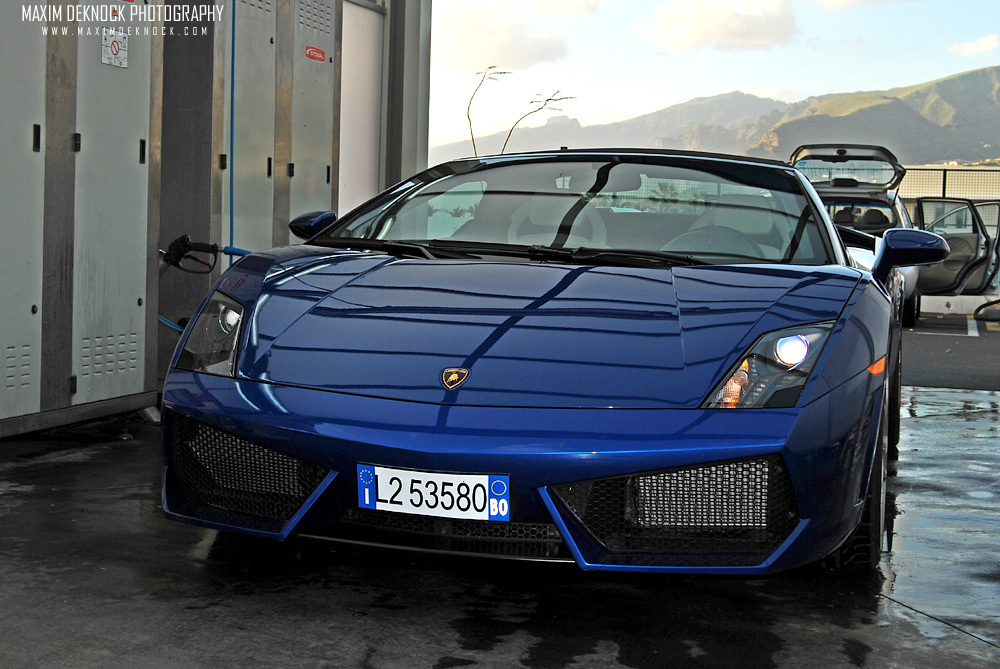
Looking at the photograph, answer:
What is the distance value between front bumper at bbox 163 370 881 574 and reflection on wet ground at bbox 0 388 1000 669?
19 centimetres

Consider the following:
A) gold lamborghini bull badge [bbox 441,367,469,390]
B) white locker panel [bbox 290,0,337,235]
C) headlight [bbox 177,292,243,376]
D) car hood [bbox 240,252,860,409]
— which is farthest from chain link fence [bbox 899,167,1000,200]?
gold lamborghini bull badge [bbox 441,367,469,390]

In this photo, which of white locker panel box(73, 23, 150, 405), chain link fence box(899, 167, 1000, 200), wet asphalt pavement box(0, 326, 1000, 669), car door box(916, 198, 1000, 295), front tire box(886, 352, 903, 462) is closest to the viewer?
wet asphalt pavement box(0, 326, 1000, 669)

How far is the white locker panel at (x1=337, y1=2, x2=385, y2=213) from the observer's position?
334 inches

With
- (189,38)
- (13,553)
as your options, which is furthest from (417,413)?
(189,38)

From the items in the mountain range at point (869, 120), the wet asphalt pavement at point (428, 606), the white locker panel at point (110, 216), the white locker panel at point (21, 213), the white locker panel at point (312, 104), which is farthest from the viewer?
the mountain range at point (869, 120)

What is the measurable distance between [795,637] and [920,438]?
3044mm

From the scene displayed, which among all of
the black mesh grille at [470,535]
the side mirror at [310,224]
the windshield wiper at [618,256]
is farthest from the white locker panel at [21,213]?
the black mesh grille at [470,535]

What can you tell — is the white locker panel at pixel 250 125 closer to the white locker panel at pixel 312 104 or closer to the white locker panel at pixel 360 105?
the white locker panel at pixel 312 104

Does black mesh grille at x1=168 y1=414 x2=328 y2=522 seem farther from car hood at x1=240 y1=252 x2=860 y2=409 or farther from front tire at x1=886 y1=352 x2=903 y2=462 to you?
front tire at x1=886 y1=352 x2=903 y2=462

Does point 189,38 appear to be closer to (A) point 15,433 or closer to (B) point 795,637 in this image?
(A) point 15,433

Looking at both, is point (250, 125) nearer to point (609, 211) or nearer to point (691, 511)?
point (609, 211)

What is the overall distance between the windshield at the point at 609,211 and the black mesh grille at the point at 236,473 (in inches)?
39.2

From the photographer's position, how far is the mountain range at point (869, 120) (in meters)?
70.1

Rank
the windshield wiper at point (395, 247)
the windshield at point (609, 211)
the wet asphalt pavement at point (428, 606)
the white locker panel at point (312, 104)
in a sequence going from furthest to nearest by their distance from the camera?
1. the white locker panel at point (312, 104)
2. the windshield at point (609, 211)
3. the windshield wiper at point (395, 247)
4. the wet asphalt pavement at point (428, 606)
